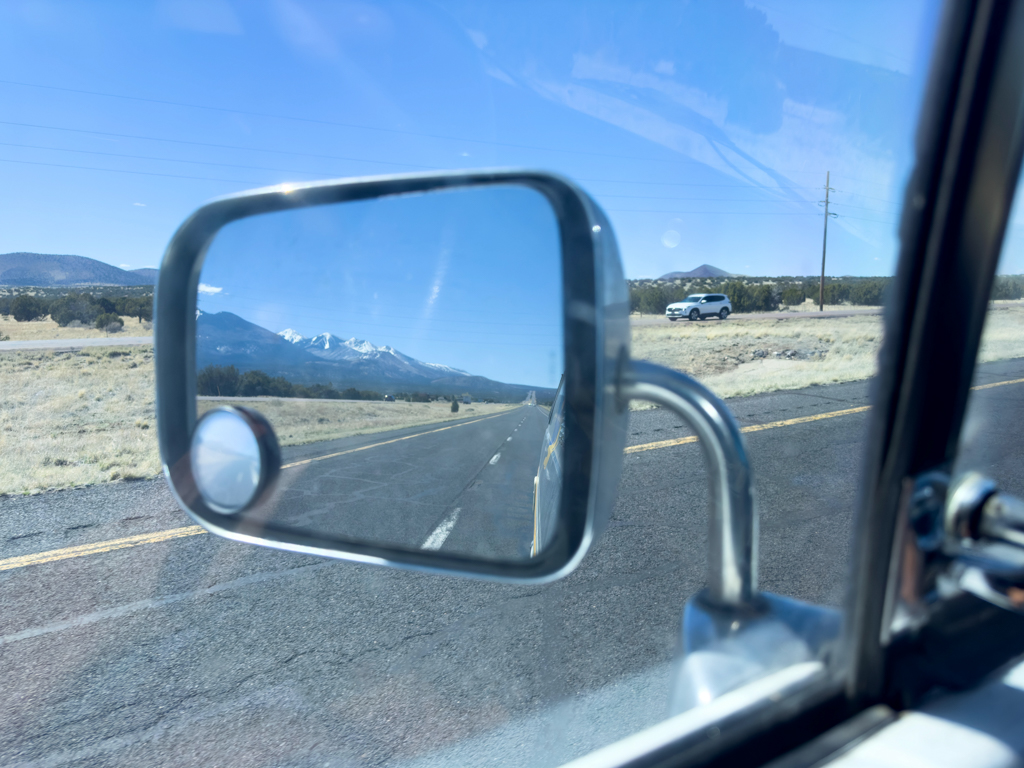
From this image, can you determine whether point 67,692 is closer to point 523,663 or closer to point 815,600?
point 523,663

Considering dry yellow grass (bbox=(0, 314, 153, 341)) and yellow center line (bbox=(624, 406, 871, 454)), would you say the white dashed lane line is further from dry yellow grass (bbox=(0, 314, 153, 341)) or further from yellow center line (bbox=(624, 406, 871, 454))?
dry yellow grass (bbox=(0, 314, 153, 341))

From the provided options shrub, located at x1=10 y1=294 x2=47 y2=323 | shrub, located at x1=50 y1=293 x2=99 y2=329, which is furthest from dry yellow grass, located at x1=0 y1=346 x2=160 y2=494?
shrub, located at x1=10 y1=294 x2=47 y2=323

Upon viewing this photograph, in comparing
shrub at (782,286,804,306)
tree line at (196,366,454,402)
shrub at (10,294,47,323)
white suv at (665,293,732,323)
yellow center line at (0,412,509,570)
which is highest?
shrub at (782,286,804,306)

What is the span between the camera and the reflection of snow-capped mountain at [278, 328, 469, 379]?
151cm

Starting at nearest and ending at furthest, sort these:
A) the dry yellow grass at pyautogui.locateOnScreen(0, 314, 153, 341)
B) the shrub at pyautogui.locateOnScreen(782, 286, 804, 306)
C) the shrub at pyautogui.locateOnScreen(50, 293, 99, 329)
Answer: the shrub at pyautogui.locateOnScreen(782, 286, 804, 306) < the dry yellow grass at pyautogui.locateOnScreen(0, 314, 153, 341) < the shrub at pyautogui.locateOnScreen(50, 293, 99, 329)

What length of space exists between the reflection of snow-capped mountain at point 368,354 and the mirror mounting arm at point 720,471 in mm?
519

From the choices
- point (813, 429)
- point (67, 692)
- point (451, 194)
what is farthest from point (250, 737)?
point (813, 429)

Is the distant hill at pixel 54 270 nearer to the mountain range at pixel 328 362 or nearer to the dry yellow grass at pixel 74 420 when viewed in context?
the dry yellow grass at pixel 74 420

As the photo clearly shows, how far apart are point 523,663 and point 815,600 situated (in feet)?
5.43

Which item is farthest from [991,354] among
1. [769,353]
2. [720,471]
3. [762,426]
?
[769,353]

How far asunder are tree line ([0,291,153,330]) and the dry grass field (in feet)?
44.7

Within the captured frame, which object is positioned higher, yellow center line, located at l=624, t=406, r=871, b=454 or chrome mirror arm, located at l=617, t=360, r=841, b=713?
chrome mirror arm, located at l=617, t=360, r=841, b=713

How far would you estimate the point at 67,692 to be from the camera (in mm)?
3027

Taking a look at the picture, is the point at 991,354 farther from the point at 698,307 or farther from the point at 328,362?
the point at 698,307
